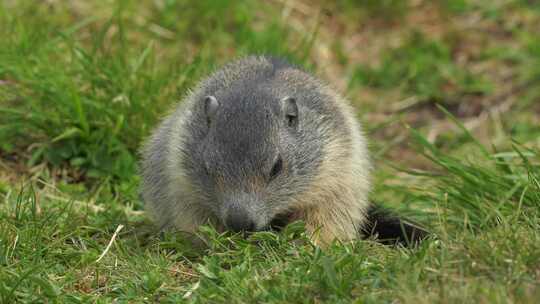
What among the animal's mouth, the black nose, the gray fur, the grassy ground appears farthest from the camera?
Answer: the animal's mouth

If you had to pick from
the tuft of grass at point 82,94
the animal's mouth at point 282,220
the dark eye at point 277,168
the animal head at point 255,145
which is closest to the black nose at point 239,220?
the animal head at point 255,145

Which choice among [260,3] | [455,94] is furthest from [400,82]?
[260,3]

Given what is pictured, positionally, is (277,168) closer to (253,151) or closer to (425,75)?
(253,151)

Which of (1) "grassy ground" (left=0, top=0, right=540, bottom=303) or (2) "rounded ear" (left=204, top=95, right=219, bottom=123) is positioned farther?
(2) "rounded ear" (left=204, top=95, right=219, bottom=123)

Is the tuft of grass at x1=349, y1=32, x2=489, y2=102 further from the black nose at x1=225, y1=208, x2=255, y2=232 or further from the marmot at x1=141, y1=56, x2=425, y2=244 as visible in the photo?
the black nose at x1=225, y1=208, x2=255, y2=232

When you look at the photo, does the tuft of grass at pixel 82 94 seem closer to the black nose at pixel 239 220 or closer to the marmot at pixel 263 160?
the marmot at pixel 263 160

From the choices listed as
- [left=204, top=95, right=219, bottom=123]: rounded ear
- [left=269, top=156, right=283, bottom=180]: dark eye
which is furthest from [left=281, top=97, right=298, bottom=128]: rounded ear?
[left=204, top=95, right=219, bottom=123]: rounded ear

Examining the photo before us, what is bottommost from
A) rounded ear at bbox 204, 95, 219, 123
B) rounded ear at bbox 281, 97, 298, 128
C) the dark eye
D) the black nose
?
the black nose

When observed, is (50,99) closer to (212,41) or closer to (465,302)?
(212,41)

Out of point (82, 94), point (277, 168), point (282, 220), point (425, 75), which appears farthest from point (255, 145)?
point (425, 75)
